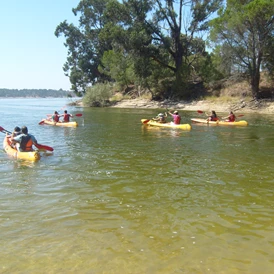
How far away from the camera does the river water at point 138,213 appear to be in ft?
16.0

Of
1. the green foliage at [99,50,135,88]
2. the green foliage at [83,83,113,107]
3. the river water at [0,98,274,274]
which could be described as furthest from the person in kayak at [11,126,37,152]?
the green foliage at [83,83,113,107]

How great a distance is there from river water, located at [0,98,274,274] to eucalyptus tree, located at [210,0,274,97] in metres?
24.1

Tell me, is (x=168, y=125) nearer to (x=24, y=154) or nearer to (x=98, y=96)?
(x=24, y=154)

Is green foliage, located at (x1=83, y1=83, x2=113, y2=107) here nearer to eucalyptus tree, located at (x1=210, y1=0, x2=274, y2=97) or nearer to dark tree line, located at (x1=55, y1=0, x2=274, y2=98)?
dark tree line, located at (x1=55, y1=0, x2=274, y2=98)

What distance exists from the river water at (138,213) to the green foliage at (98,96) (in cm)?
3640

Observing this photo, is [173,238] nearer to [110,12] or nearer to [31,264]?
[31,264]

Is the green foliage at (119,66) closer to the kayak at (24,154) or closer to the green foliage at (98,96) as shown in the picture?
the green foliage at (98,96)

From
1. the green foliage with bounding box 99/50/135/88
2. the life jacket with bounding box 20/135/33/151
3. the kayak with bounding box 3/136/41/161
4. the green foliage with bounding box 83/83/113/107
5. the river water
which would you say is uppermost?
the green foliage with bounding box 99/50/135/88

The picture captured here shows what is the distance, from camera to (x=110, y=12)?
42.3 metres

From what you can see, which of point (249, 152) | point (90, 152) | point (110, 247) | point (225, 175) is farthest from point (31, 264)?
point (249, 152)

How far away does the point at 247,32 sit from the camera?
34.2 metres

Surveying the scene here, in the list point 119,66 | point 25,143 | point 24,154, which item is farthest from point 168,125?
point 119,66

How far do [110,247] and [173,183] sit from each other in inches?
155

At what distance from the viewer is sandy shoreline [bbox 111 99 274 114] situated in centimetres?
3619
